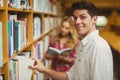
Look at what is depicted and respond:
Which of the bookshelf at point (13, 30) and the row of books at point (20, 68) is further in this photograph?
the row of books at point (20, 68)

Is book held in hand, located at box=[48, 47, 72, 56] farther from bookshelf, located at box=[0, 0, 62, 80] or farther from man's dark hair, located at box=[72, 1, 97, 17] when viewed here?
man's dark hair, located at box=[72, 1, 97, 17]

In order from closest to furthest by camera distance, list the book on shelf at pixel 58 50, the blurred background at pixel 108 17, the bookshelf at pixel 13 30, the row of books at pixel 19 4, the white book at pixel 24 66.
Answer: the bookshelf at pixel 13 30 → the row of books at pixel 19 4 → the white book at pixel 24 66 → the book on shelf at pixel 58 50 → the blurred background at pixel 108 17

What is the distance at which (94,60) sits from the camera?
6.13ft

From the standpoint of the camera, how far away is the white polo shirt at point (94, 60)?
185 cm

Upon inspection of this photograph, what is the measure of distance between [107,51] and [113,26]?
280 inches

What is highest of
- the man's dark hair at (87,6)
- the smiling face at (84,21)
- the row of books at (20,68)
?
the man's dark hair at (87,6)

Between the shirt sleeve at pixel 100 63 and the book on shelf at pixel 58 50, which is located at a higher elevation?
the shirt sleeve at pixel 100 63

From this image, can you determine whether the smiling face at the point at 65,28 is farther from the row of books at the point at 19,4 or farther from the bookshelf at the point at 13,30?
the row of books at the point at 19,4

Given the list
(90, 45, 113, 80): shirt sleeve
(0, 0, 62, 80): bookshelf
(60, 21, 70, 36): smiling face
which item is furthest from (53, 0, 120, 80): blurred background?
(90, 45, 113, 80): shirt sleeve

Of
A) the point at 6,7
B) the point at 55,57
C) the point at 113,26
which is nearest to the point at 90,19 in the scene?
the point at 6,7

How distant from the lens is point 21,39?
83.4 inches

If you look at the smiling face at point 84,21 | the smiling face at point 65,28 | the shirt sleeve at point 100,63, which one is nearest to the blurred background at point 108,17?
the smiling face at point 65,28

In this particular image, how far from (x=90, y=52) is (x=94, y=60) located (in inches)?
3.7

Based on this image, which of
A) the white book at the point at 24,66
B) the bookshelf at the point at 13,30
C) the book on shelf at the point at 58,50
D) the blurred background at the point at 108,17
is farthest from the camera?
the blurred background at the point at 108,17
